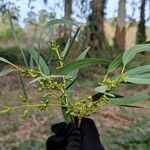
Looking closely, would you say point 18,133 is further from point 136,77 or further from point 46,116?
point 136,77

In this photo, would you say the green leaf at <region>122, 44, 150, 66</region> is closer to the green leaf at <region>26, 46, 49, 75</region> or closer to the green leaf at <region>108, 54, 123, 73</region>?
the green leaf at <region>108, 54, 123, 73</region>

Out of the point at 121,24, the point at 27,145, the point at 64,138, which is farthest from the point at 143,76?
the point at 121,24

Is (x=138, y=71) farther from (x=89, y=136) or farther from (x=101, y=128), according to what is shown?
(x=101, y=128)

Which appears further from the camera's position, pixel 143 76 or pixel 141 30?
pixel 141 30

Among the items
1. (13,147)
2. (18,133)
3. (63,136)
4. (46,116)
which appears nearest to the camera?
(63,136)

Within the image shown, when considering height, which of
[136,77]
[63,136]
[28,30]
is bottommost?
[28,30]

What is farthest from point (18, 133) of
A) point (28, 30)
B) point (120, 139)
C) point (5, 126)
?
point (28, 30)

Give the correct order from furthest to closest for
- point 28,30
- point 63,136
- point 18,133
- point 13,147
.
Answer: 1. point 28,30
2. point 18,133
3. point 13,147
4. point 63,136
